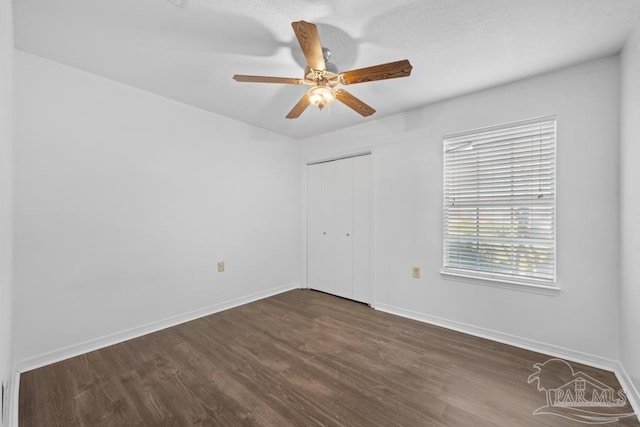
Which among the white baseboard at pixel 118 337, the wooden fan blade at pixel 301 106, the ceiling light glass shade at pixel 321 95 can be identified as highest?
the wooden fan blade at pixel 301 106

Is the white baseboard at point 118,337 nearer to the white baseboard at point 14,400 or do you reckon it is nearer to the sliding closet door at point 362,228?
the white baseboard at point 14,400

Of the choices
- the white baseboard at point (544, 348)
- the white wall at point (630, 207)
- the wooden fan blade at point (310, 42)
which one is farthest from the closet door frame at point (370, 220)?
the white wall at point (630, 207)

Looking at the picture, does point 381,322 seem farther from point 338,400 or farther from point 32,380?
point 32,380

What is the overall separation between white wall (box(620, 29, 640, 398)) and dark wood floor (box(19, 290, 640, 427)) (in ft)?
1.06

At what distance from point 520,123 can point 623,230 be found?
1.07 m

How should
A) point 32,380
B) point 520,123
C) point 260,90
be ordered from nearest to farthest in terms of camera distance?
point 32,380
point 520,123
point 260,90

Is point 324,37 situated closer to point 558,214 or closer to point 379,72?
point 379,72

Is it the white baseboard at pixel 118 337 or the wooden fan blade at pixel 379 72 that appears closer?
the wooden fan blade at pixel 379 72

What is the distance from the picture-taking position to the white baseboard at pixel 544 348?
5.35 ft

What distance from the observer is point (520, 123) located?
222 cm

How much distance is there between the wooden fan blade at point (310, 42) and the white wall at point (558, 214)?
102cm

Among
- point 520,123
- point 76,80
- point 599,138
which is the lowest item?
point 599,138

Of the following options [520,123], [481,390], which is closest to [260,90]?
[520,123]

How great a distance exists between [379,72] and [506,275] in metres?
2.05
